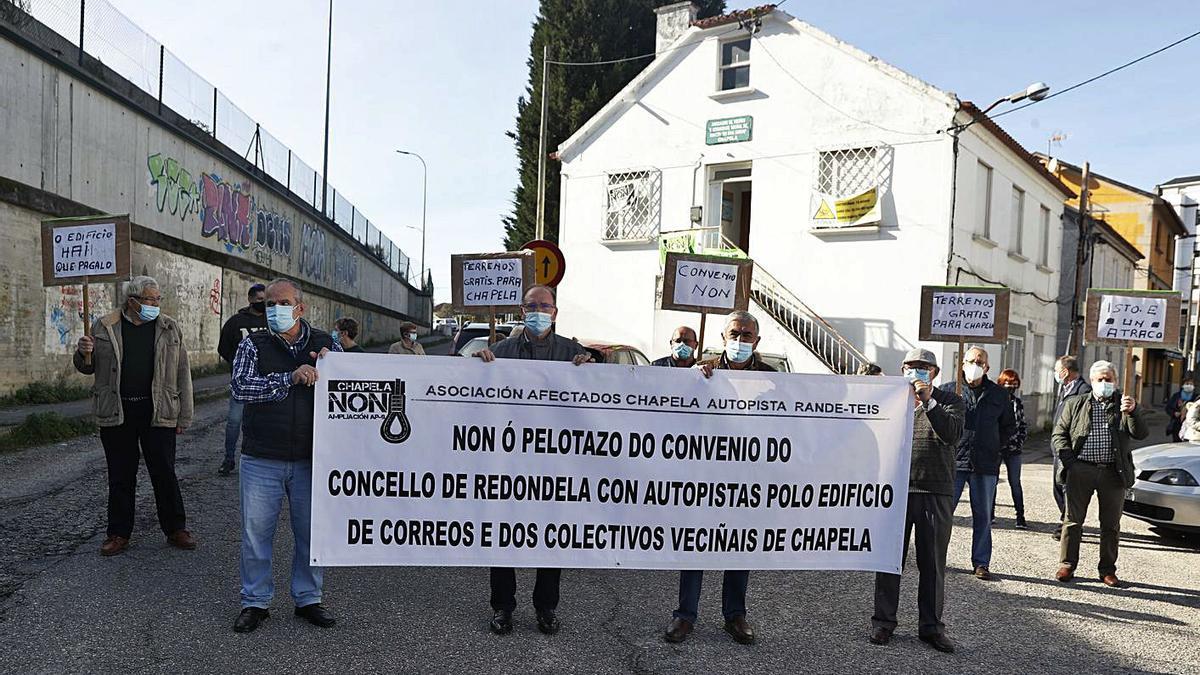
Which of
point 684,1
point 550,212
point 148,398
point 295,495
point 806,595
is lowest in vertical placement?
point 806,595

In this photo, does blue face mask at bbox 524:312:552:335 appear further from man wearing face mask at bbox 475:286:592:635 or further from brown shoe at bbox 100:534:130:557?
brown shoe at bbox 100:534:130:557

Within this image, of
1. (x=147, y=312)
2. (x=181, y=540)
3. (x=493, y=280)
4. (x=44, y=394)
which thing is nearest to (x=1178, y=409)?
(x=493, y=280)

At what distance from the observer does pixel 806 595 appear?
18.2ft

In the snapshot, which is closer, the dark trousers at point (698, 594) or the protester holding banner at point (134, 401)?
the dark trousers at point (698, 594)

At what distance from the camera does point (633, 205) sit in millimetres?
19469

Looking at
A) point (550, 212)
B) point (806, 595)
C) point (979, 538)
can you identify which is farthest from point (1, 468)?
point (550, 212)

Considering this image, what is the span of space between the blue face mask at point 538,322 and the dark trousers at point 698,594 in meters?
1.61

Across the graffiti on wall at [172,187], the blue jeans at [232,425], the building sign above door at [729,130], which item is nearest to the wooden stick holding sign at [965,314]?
the blue jeans at [232,425]

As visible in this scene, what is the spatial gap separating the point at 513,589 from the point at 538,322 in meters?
1.52

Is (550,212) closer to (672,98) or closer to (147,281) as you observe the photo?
(672,98)

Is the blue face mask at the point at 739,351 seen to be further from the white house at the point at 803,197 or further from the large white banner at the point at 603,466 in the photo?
the white house at the point at 803,197

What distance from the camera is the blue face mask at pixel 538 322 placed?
4.86 metres

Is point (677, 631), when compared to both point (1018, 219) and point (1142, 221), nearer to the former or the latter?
point (1018, 219)

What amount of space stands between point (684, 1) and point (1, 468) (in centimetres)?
1800
